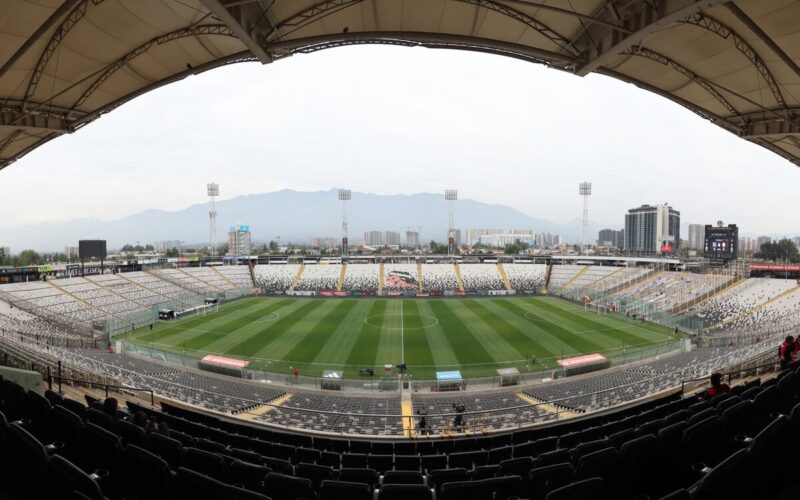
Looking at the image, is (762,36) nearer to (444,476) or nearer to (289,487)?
(444,476)

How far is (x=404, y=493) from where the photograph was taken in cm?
346

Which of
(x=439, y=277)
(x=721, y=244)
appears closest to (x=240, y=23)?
(x=439, y=277)

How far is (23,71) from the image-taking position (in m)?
10.2

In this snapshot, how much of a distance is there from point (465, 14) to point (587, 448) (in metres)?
9.84

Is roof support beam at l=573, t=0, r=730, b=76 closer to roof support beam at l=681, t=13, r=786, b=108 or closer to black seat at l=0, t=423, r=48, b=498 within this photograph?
roof support beam at l=681, t=13, r=786, b=108

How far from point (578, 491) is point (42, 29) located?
13.0m

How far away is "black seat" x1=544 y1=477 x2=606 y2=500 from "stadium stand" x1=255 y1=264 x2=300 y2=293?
5471cm

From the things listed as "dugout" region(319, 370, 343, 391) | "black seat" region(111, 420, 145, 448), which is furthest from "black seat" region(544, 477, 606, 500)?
"dugout" region(319, 370, 343, 391)

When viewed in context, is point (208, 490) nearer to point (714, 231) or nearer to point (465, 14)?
point (465, 14)

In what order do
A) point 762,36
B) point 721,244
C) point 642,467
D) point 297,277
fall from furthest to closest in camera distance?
point 297,277, point 721,244, point 762,36, point 642,467

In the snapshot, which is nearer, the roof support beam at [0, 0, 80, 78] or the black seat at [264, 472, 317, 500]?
the black seat at [264, 472, 317, 500]

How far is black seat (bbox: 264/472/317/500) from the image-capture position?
138 inches

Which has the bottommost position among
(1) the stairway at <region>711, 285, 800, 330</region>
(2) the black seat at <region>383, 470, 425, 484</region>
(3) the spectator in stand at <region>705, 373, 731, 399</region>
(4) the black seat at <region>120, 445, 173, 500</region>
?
(1) the stairway at <region>711, 285, 800, 330</region>

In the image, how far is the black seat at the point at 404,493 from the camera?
11.3ft
